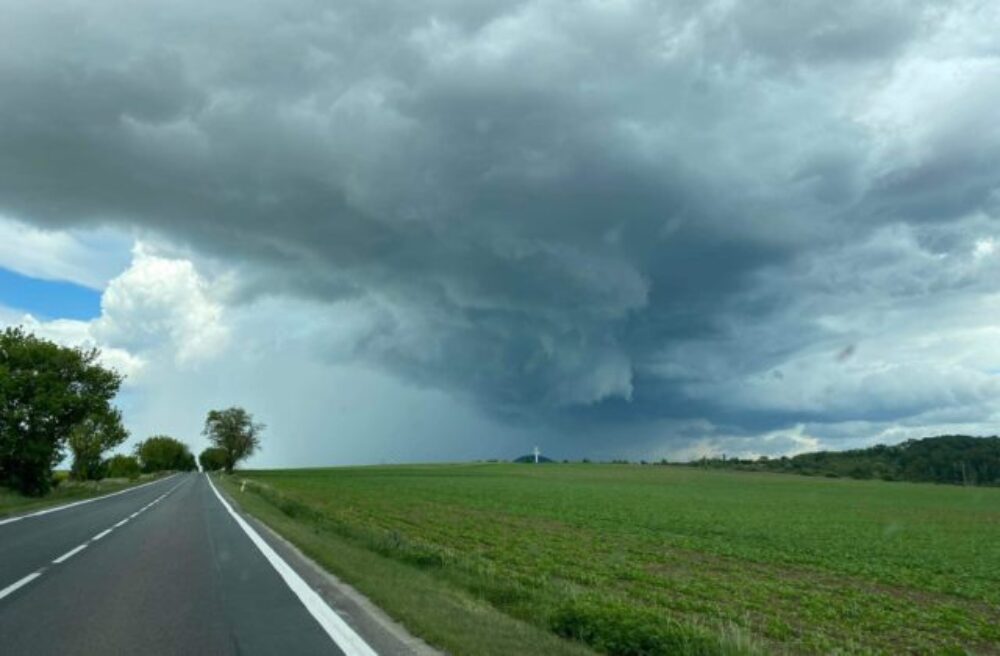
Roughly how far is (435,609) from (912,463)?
182464 mm

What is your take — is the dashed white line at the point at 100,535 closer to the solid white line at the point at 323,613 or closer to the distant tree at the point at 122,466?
the solid white line at the point at 323,613

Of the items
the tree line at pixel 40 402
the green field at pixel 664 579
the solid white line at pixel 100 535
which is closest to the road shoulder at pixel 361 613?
the green field at pixel 664 579

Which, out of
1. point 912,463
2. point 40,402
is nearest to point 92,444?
point 40,402

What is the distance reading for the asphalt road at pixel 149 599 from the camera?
839cm

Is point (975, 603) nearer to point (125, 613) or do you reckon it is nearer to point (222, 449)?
point (125, 613)

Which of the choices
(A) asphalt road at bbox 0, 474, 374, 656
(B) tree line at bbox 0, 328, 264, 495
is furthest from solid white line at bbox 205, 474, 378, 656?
(B) tree line at bbox 0, 328, 264, 495

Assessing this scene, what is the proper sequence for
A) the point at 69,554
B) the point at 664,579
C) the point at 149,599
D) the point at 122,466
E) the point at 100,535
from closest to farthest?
1. the point at 149,599
2. the point at 69,554
3. the point at 664,579
4. the point at 100,535
5. the point at 122,466

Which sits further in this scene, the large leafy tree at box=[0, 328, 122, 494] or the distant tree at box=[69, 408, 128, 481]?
the distant tree at box=[69, 408, 128, 481]

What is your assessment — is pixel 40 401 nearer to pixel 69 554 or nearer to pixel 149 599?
pixel 69 554

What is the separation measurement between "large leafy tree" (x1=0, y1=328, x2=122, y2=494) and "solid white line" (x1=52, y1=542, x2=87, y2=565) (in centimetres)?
3827

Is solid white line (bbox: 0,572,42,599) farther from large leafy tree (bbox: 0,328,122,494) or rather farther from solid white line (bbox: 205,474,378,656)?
large leafy tree (bbox: 0,328,122,494)

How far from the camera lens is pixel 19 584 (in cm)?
1249

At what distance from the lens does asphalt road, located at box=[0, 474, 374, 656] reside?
27.5 ft

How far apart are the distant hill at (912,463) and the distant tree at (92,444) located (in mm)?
121038
